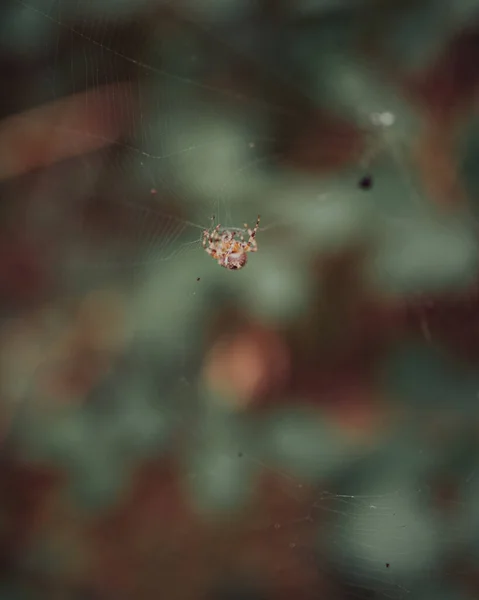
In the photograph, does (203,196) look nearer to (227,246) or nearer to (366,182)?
(227,246)

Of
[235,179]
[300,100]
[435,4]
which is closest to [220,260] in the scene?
[235,179]

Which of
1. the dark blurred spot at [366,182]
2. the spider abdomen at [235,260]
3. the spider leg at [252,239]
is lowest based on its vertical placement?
the spider abdomen at [235,260]

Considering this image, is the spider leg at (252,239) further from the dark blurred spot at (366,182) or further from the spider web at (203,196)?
the dark blurred spot at (366,182)

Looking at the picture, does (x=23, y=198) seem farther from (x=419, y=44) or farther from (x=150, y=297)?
(x=419, y=44)

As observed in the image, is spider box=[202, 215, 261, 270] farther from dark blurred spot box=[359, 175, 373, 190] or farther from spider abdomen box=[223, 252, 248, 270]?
dark blurred spot box=[359, 175, 373, 190]

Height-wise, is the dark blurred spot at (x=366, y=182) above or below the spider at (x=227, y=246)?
above

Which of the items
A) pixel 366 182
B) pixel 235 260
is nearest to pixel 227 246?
pixel 235 260

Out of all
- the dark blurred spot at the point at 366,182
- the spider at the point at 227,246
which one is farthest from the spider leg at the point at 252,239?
the dark blurred spot at the point at 366,182
